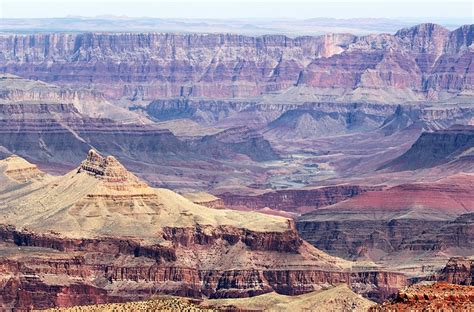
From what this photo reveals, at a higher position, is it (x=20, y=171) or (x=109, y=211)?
(x=109, y=211)

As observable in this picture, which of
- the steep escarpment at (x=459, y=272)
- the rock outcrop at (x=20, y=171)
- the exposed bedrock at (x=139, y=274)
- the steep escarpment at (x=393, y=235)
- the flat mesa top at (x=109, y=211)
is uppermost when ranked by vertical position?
the steep escarpment at (x=459, y=272)

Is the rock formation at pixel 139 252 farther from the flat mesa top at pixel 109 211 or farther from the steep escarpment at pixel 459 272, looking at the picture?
the steep escarpment at pixel 459 272

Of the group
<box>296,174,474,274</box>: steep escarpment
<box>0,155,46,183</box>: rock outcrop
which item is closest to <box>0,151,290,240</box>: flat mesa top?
<box>296,174,474,274</box>: steep escarpment

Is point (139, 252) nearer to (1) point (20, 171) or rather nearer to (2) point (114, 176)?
(2) point (114, 176)

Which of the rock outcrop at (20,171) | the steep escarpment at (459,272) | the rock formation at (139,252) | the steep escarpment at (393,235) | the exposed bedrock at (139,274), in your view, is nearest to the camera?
the steep escarpment at (459,272)

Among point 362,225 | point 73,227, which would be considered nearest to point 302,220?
point 362,225

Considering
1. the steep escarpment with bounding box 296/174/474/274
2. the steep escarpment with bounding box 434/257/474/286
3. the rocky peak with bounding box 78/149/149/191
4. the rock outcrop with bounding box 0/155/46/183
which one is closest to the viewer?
the steep escarpment with bounding box 434/257/474/286

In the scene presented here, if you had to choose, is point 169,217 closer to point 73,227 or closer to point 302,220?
point 73,227

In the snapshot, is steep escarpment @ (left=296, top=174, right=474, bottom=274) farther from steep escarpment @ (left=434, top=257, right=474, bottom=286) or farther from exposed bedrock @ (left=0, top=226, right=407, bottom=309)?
steep escarpment @ (left=434, top=257, right=474, bottom=286)

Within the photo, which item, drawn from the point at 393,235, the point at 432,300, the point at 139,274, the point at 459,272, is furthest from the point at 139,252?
the point at 432,300

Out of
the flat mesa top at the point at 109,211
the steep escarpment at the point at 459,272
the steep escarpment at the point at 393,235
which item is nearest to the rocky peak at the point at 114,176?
the flat mesa top at the point at 109,211

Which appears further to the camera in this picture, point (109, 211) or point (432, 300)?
point (109, 211)
